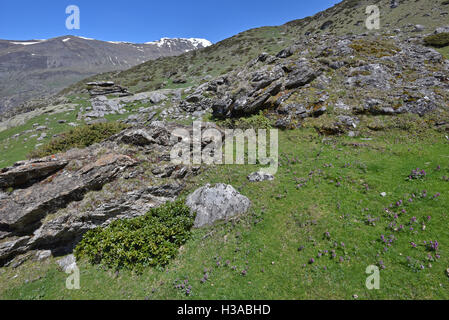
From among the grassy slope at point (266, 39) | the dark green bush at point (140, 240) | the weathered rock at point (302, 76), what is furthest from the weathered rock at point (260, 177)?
the grassy slope at point (266, 39)

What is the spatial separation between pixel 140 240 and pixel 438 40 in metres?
54.7

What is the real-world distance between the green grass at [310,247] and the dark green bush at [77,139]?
45.0 ft

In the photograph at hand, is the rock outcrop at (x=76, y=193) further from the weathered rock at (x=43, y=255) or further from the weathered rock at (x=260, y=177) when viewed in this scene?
the weathered rock at (x=260, y=177)

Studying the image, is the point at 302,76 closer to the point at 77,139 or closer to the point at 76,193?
the point at 76,193

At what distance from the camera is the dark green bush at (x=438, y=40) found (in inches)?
1281

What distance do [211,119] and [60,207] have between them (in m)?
22.6

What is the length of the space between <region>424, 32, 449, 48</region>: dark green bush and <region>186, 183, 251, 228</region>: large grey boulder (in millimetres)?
46378

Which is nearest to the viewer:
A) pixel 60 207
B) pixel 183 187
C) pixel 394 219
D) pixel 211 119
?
pixel 394 219

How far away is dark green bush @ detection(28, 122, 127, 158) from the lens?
70.9 feet

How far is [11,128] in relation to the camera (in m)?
35.6

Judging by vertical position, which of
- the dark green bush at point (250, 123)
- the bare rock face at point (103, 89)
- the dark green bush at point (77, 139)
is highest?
the bare rock face at point (103, 89)

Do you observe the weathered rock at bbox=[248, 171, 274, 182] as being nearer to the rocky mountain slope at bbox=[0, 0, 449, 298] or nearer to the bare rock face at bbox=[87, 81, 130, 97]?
the rocky mountain slope at bbox=[0, 0, 449, 298]
